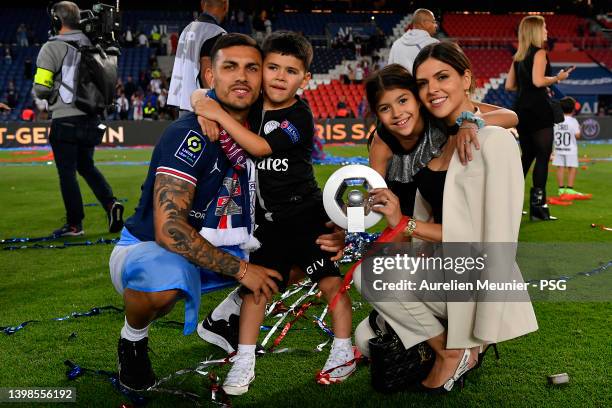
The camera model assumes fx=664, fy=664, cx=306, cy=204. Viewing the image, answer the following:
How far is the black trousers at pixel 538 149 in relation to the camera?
6.31 meters

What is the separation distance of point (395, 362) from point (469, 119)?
3.32 ft

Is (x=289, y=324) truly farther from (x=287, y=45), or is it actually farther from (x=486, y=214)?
(x=287, y=45)

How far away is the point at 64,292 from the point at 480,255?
9.07ft

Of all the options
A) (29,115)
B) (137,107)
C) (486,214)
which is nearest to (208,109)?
(486,214)

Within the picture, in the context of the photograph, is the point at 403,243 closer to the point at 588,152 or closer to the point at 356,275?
the point at 356,275

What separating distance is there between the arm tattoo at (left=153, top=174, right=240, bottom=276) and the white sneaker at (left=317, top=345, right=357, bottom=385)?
695 millimetres

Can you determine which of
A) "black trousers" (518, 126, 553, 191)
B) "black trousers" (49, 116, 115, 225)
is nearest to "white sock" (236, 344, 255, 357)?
"black trousers" (49, 116, 115, 225)

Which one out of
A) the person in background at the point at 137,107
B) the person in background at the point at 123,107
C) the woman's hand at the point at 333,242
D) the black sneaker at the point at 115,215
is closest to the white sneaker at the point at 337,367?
the woman's hand at the point at 333,242

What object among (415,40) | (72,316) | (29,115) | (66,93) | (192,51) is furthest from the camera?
(29,115)

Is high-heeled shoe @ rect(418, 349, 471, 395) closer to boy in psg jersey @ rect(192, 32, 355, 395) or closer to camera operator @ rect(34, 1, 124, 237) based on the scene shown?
boy in psg jersey @ rect(192, 32, 355, 395)

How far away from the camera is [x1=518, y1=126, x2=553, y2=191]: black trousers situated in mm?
6309

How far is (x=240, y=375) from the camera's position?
9.02 ft

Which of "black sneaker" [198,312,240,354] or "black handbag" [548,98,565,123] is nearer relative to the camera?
"black sneaker" [198,312,240,354]

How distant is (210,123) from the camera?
264 centimetres
